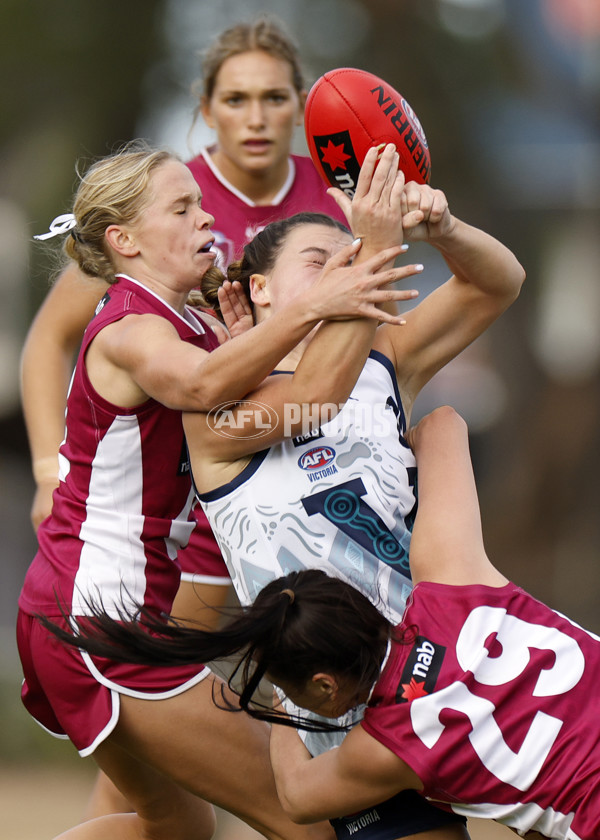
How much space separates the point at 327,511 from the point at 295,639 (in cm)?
37

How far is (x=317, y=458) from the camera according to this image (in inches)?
90.6

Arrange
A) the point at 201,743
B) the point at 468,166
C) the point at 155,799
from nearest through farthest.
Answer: the point at 201,743
the point at 155,799
the point at 468,166

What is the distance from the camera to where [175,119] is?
6.62 metres

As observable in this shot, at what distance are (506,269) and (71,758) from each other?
16.4 ft

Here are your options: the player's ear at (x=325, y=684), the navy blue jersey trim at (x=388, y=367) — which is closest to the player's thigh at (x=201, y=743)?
the player's ear at (x=325, y=684)

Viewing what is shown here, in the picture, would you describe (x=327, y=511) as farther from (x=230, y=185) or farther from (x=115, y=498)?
(x=230, y=185)

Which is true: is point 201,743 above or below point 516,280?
below

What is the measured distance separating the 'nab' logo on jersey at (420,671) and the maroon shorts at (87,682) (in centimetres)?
61

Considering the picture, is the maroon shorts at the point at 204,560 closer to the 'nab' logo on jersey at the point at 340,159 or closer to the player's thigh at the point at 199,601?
the player's thigh at the point at 199,601

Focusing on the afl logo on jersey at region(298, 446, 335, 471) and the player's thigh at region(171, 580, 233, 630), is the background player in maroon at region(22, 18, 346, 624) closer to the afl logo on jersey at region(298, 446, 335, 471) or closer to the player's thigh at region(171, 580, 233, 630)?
the player's thigh at region(171, 580, 233, 630)

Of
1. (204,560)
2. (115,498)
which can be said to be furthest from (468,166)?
(115,498)

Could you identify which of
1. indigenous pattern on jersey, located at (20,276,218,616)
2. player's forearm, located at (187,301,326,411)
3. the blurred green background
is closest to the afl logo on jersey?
player's forearm, located at (187,301,326,411)

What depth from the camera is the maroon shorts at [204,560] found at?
10.8 feet

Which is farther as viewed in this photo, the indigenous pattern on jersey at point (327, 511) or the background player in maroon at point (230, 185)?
the background player in maroon at point (230, 185)
